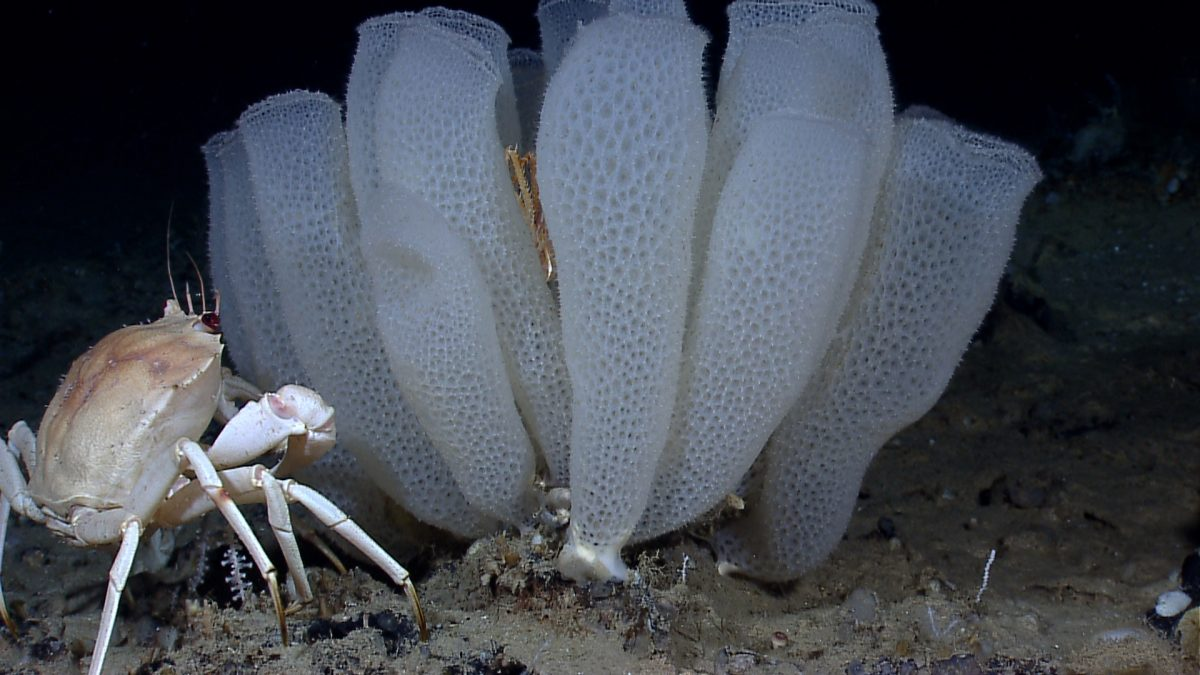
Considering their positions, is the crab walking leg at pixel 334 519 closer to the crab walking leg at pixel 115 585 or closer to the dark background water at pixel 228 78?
the crab walking leg at pixel 115 585

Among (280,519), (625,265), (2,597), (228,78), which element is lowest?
(228,78)

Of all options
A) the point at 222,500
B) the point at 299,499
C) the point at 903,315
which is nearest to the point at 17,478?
the point at 222,500

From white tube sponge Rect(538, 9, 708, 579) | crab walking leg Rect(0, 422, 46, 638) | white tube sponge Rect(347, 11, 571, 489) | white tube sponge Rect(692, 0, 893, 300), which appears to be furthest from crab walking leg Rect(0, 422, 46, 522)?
white tube sponge Rect(692, 0, 893, 300)

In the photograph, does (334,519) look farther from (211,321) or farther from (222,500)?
(211,321)

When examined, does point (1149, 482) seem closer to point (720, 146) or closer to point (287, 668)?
point (720, 146)

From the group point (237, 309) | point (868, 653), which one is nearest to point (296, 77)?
point (237, 309)

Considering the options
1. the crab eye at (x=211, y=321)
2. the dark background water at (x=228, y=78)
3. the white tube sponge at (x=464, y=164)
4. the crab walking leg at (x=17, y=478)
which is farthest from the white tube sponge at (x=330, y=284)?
the dark background water at (x=228, y=78)

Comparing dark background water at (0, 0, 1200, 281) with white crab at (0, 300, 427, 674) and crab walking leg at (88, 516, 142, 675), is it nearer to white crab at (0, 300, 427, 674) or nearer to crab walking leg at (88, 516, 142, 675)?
white crab at (0, 300, 427, 674)
